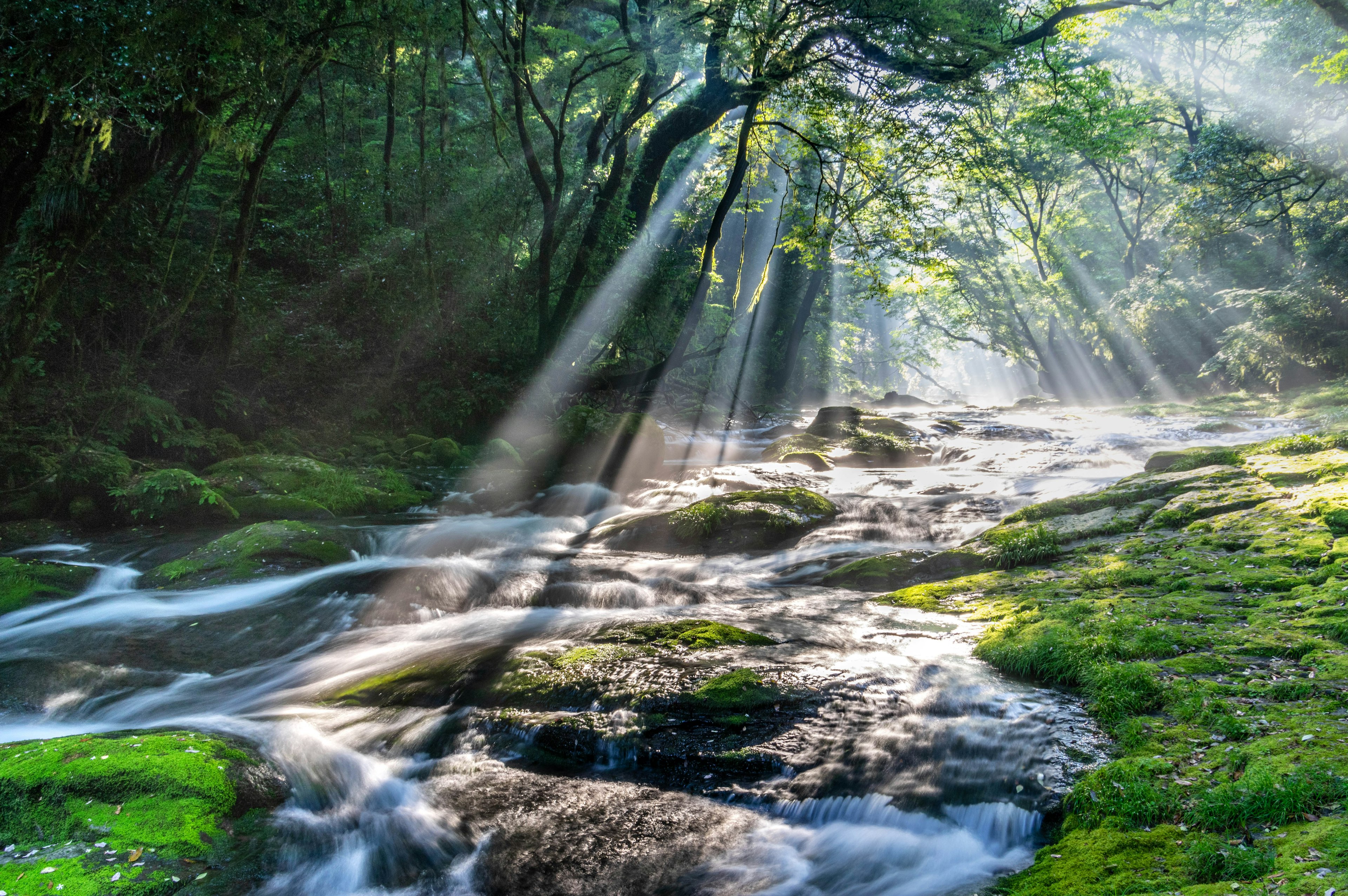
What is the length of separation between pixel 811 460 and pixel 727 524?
6662 millimetres

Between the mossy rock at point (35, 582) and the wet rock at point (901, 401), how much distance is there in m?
37.5

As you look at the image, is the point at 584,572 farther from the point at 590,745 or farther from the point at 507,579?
the point at 590,745

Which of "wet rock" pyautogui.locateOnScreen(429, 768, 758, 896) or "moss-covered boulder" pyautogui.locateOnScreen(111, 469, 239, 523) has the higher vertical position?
"moss-covered boulder" pyautogui.locateOnScreen(111, 469, 239, 523)

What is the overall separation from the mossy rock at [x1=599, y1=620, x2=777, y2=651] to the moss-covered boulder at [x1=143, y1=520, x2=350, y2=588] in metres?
4.96

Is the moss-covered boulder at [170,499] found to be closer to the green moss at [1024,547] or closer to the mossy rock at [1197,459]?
the green moss at [1024,547]

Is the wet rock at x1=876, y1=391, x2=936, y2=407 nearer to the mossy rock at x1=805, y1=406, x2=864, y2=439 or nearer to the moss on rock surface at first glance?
the mossy rock at x1=805, y1=406, x2=864, y2=439

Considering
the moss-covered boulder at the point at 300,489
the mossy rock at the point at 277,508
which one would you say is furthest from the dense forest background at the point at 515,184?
the mossy rock at the point at 277,508

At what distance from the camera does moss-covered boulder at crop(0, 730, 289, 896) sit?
3080 mm

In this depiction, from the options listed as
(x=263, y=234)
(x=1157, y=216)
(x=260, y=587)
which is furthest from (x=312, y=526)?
(x=1157, y=216)

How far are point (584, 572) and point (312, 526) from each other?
4.00 meters

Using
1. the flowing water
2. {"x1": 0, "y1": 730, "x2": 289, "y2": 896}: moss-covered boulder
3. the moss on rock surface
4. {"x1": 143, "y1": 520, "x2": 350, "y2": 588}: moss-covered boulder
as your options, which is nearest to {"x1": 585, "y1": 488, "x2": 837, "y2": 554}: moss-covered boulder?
the flowing water

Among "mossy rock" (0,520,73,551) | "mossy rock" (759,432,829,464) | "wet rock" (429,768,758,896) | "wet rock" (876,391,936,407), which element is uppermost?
"wet rock" (876,391,936,407)

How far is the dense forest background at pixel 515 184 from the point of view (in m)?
8.30

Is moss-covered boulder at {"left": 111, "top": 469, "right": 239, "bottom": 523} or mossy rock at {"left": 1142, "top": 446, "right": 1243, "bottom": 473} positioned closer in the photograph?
mossy rock at {"left": 1142, "top": 446, "right": 1243, "bottom": 473}
